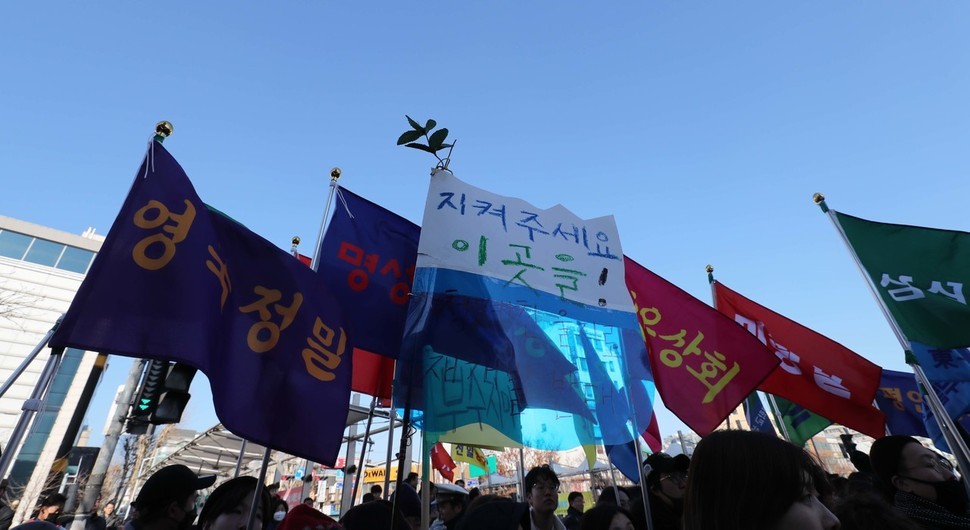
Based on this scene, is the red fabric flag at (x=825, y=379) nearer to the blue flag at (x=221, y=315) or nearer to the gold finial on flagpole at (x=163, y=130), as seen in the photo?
the blue flag at (x=221, y=315)

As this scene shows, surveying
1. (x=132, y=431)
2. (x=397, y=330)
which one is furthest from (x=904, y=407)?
(x=132, y=431)

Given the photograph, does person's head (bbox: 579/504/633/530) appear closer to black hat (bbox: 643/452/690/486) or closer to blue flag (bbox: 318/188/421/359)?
black hat (bbox: 643/452/690/486)

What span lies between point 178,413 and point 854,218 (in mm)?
7871

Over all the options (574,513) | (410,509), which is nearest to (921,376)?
(574,513)

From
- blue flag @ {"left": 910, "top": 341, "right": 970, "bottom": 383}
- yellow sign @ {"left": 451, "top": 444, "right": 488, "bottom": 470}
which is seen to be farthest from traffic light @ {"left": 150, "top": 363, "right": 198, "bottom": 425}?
yellow sign @ {"left": 451, "top": 444, "right": 488, "bottom": 470}

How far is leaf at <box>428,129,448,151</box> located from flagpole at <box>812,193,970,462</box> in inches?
207

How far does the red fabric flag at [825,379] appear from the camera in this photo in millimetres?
6383

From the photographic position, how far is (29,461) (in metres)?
34.5

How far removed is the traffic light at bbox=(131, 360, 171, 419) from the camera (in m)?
6.29

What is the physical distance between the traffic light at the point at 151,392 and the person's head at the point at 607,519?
5624 mm

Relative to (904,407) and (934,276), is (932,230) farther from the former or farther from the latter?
(904,407)

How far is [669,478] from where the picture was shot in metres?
4.26

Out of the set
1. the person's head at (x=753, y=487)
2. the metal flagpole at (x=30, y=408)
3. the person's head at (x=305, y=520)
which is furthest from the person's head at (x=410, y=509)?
the person's head at (x=753, y=487)

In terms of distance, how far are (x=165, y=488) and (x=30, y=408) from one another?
0.99 metres
